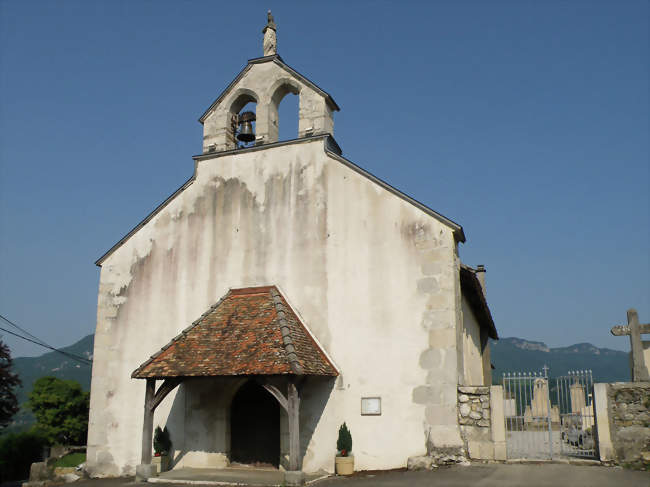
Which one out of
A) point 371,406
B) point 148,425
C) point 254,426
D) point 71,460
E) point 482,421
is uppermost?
point 371,406

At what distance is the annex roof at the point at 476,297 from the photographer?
1541 cm

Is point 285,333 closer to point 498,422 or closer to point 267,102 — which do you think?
point 498,422

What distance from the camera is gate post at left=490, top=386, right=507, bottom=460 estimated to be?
13430 mm

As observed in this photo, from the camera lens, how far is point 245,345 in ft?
45.6

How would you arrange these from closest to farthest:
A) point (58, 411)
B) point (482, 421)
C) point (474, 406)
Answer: point (482, 421) < point (474, 406) < point (58, 411)

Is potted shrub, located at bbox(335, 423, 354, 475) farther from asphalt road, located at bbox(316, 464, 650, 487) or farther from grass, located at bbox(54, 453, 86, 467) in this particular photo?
grass, located at bbox(54, 453, 86, 467)

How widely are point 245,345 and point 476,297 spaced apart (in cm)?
756

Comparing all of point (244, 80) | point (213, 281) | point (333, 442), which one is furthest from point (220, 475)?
point (244, 80)

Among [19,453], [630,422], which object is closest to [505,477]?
[630,422]

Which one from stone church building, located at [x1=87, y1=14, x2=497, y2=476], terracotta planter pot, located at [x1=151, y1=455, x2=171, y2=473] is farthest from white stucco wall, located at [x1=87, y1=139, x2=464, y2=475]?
terracotta planter pot, located at [x1=151, y1=455, x2=171, y2=473]

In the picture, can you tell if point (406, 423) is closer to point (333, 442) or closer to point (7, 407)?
point (333, 442)

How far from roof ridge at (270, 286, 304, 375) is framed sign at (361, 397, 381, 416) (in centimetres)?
223

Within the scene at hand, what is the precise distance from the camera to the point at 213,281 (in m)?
16.6

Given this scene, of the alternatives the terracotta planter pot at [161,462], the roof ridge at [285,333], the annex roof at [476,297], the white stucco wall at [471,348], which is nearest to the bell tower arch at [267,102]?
the roof ridge at [285,333]
